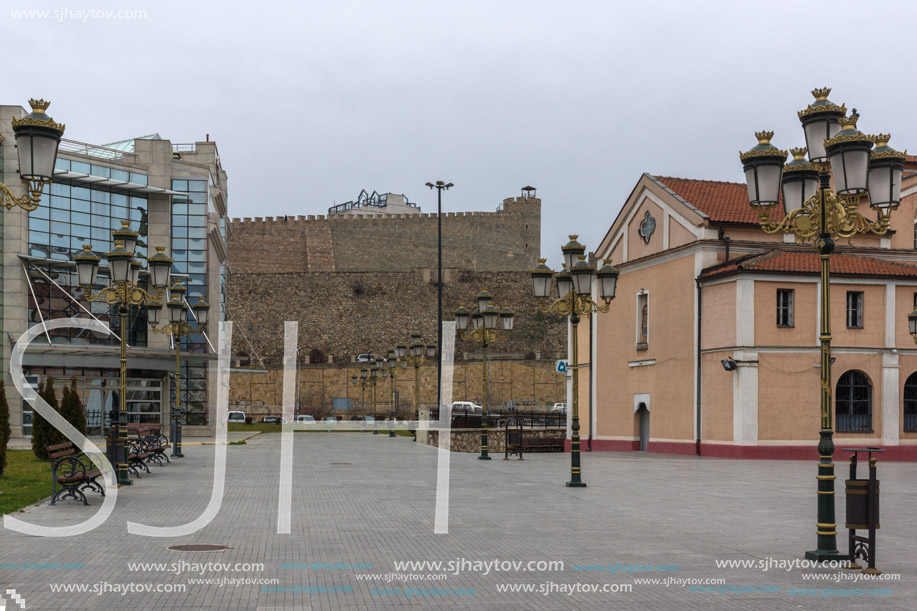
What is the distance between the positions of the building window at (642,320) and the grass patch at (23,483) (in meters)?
19.2

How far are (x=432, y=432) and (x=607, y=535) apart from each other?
29.4 meters

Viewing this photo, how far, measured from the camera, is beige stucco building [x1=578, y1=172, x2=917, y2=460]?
28.2 meters

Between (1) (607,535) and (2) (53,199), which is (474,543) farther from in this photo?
(2) (53,199)

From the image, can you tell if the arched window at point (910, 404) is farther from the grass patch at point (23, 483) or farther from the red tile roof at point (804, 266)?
the grass patch at point (23, 483)

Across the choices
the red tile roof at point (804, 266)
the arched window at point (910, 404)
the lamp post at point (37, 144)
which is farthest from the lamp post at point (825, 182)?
the arched window at point (910, 404)

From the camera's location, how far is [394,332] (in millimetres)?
87125

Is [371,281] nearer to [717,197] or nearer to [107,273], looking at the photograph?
[107,273]

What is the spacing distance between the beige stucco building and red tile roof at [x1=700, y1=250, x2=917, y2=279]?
5 centimetres

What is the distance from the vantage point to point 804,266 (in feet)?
94.6

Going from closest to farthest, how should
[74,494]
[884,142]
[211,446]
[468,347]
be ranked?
[884,142] < [74,494] < [211,446] < [468,347]

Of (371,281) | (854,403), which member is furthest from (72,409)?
(371,281)

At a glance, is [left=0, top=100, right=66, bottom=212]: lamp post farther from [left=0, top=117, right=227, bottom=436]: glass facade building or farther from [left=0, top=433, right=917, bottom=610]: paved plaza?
[left=0, top=117, right=227, bottom=436]: glass facade building

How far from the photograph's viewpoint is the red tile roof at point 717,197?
3083 cm

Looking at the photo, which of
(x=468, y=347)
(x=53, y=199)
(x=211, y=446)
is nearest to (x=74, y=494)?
(x=211, y=446)
